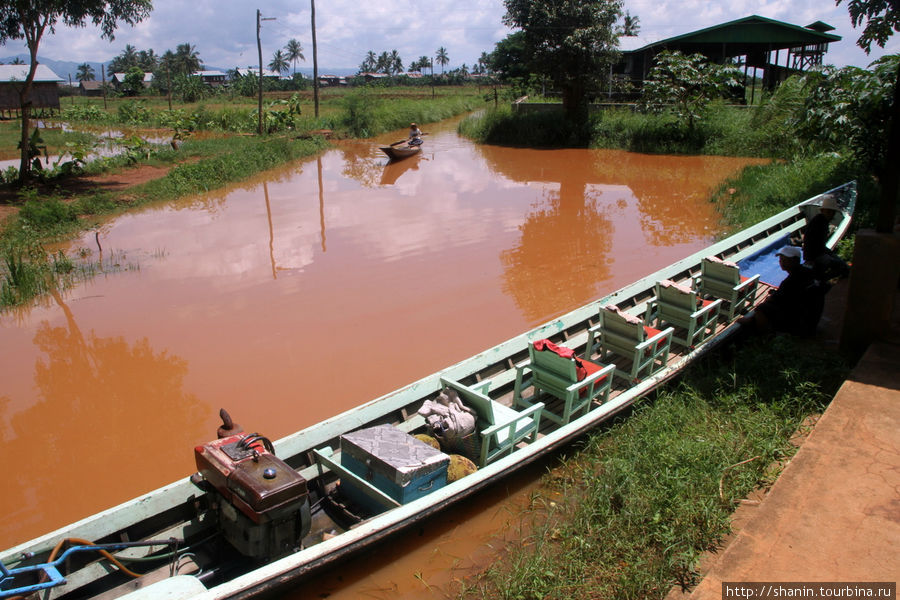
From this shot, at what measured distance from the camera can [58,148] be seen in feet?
75.7

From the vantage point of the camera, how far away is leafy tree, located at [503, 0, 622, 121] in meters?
23.1

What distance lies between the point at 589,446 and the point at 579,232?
866 cm

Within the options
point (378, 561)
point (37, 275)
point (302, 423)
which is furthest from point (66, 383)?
point (378, 561)

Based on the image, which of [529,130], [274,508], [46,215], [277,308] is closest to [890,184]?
[274,508]

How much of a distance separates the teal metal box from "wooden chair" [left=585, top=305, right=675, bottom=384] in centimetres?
221

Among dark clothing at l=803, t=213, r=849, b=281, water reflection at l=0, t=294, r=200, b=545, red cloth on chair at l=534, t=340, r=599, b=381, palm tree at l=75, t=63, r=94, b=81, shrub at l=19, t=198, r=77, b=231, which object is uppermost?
palm tree at l=75, t=63, r=94, b=81

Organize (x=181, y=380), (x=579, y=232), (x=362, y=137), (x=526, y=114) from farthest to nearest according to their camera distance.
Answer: (x=362, y=137) → (x=526, y=114) → (x=579, y=232) → (x=181, y=380)

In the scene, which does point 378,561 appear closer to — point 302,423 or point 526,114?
point 302,423

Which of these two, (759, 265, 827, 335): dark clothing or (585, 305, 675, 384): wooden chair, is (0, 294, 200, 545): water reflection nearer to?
(585, 305, 675, 384): wooden chair

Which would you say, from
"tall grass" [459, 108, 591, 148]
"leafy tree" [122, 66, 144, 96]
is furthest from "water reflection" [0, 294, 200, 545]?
"leafy tree" [122, 66, 144, 96]

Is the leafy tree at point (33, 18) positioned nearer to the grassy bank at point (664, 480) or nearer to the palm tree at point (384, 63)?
the grassy bank at point (664, 480)

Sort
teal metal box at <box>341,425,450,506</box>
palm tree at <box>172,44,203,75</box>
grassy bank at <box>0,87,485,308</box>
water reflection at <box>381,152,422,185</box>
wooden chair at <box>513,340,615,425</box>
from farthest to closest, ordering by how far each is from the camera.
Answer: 1. palm tree at <box>172,44,203,75</box>
2. water reflection at <box>381,152,422,185</box>
3. grassy bank at <box>0,87,485,308</box>
4. wooden chair at <box>513,340,615,425</box>
5. teal metal box at <box>341,425,450,506</box>

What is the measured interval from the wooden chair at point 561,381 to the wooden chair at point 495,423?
1.09 ft

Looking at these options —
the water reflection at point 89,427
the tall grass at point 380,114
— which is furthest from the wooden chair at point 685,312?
the tall grass at point 380,114
